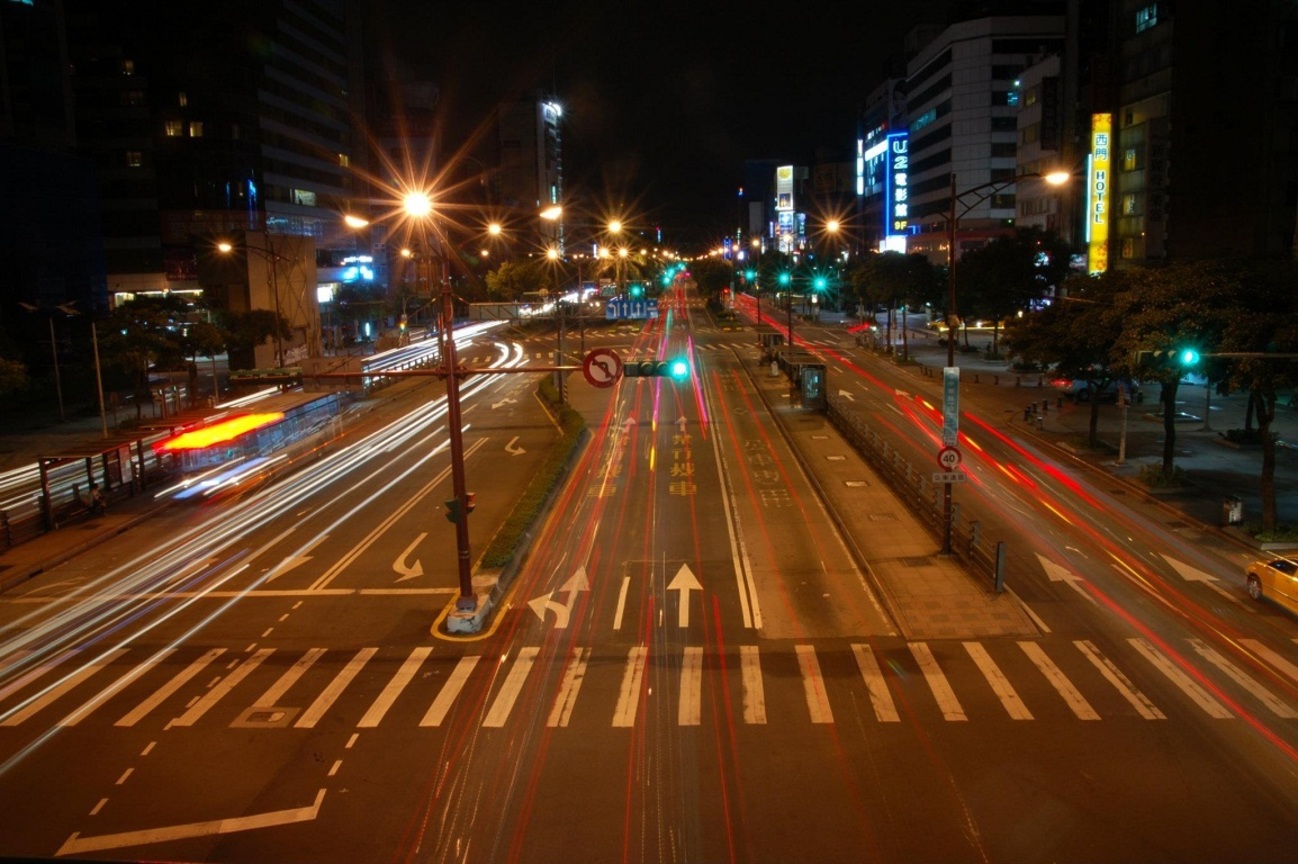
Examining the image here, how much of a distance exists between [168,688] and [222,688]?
38.2 inches

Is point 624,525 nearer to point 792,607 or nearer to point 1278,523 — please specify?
point 792,607

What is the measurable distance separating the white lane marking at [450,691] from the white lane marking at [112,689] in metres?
5.69

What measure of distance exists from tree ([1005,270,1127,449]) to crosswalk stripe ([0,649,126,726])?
28.5 m

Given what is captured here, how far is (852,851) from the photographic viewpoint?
1115cm

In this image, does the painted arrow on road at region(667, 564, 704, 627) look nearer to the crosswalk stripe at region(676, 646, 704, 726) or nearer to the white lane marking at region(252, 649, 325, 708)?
the crosswalk stripe at region(676, 646, 704, 726)

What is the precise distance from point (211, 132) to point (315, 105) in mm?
Answer: 18613

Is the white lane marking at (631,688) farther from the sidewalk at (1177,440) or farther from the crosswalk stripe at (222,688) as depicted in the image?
the sidewalk at (1177,440)

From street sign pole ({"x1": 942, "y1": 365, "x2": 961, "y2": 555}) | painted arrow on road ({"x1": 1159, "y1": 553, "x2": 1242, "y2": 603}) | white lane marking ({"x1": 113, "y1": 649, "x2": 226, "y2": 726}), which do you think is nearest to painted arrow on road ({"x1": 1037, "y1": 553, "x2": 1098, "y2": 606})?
street sign pole ({"x1": 942, "y1": 365, "x2": 961, "y2": 555})

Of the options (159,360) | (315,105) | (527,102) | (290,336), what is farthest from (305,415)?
(527,102)

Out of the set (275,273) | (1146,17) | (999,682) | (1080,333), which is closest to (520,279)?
(275,273)

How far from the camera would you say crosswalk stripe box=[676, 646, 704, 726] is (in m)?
15.0

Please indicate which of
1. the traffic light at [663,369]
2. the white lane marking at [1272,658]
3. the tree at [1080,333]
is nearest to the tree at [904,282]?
the tree at [1080,333]

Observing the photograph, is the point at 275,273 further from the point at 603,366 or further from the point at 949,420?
the point at 949,420

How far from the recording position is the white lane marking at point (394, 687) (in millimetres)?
15172
